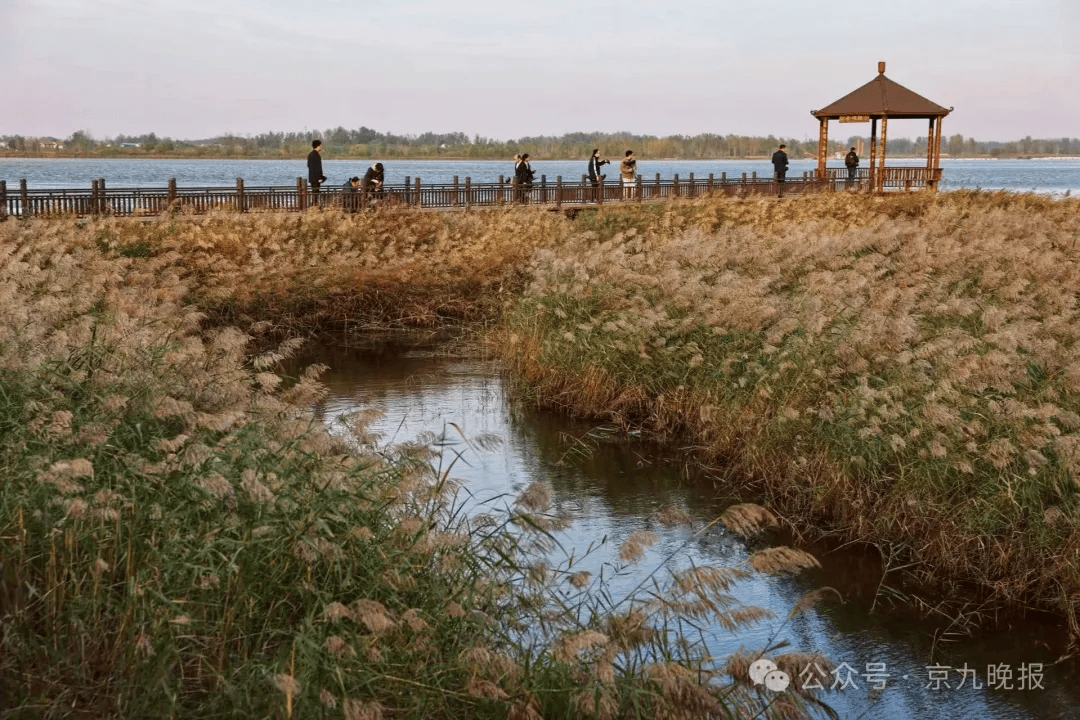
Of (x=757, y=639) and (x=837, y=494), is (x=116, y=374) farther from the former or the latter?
(x=837, y=494)

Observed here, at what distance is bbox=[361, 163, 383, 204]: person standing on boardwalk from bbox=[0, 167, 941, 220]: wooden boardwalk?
11 cm

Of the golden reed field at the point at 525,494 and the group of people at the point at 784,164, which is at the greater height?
the group of people at the point at 784,164

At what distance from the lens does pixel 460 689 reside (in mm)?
5152

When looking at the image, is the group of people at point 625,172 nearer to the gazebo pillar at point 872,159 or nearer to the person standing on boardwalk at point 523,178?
the person standing on boardwalk at point 523,178

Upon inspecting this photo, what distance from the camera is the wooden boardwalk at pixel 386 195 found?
2311cm

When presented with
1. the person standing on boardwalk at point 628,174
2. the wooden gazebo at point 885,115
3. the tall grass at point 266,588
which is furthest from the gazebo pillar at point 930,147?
the tall grass at point 266,588

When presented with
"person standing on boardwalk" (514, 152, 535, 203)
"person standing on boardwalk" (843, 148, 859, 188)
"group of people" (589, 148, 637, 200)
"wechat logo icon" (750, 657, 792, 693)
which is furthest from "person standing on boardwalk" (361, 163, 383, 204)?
"wechat logo icon" (750, 657, 792, 693)

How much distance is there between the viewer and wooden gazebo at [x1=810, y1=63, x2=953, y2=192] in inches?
1433

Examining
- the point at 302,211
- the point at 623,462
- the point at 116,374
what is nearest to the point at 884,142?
the point at 302,211

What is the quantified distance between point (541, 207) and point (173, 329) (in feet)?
66.1

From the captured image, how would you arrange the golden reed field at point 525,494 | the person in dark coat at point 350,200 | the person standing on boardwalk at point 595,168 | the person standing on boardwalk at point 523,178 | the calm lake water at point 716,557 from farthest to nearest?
the person standing on boardwalk at point 595,168
the person standing on boardwalk at point 523,178
the person in dark coat at point 350,200
the calm lake water at point 716,557
the golden reed field at point 525,494

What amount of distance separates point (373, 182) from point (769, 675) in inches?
965

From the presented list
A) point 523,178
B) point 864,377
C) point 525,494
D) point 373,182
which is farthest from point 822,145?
point 525,494

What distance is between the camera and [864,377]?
9164 mm
